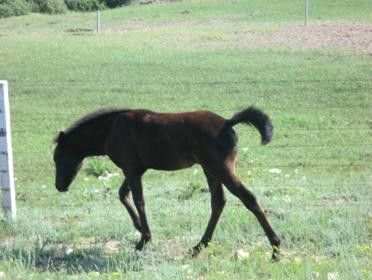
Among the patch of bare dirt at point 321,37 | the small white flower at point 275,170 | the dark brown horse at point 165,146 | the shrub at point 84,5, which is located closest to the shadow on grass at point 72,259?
the dark brown horse at point 165,146

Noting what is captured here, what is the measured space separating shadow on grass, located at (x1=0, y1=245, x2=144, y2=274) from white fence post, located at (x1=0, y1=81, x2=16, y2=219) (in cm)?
109

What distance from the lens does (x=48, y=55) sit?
999 inches

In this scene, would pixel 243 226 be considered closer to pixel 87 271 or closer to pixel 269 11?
pixel 87 271

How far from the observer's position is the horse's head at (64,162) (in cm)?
793

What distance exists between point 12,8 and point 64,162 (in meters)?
40.2

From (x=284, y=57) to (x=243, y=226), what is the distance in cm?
1653

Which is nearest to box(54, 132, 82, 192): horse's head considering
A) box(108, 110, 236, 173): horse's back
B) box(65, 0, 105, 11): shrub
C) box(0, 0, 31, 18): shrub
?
box(108, 110, 236, 173): horse's back

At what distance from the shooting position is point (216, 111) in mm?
17094

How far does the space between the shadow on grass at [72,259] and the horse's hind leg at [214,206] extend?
62cm

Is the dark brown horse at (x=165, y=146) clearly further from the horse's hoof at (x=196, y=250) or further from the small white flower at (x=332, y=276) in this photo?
the small white flower at (x=332, y=276)

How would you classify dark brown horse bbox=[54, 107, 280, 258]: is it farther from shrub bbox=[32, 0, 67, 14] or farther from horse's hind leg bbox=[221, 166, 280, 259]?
shrub bbox=[32, 0, 67, 14]

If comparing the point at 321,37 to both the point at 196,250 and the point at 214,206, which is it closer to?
the point at 214,206

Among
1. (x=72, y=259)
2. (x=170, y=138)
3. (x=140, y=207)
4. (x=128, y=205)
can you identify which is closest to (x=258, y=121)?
(x=170, y=138)

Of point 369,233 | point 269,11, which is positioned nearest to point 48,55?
point 269,11
